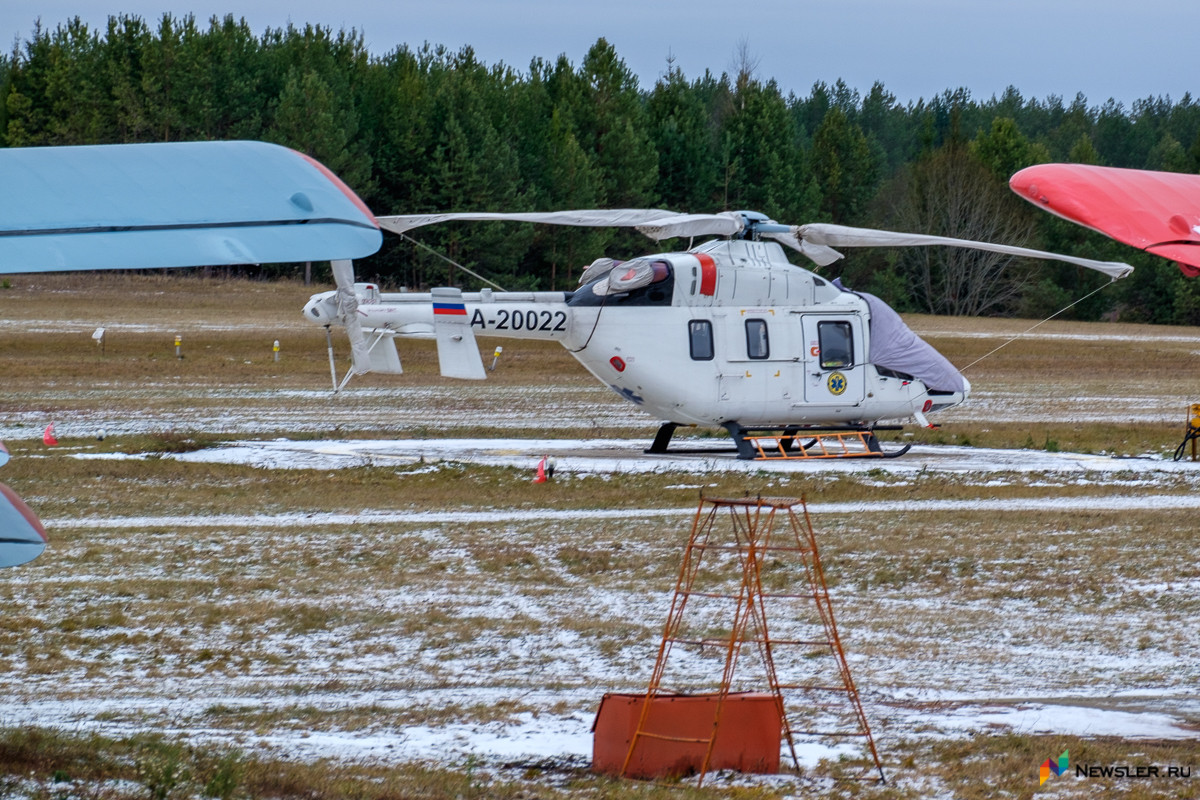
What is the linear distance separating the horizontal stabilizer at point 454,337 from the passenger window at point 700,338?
2.93m

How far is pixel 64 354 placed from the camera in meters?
36.7

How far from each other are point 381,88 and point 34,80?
15773 millimetres

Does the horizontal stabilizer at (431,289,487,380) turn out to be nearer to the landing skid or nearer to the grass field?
→ the grass field

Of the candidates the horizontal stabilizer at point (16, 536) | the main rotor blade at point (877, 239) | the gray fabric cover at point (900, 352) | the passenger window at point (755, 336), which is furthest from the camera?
the gray fabric cover at point (900, 352)

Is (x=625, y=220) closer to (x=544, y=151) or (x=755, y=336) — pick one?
(x=755, y=336)

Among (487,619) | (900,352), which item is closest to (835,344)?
(900,352)

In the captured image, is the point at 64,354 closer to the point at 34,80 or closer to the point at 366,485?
the point at 366,485

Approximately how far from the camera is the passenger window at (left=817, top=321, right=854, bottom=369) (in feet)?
63.5

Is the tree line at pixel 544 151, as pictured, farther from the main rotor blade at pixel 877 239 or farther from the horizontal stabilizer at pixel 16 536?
the horizontal stabilizer at pixel 16 536

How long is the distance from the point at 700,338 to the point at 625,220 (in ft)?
8.17

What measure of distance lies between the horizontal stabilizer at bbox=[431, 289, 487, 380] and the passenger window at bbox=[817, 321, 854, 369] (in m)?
4.89

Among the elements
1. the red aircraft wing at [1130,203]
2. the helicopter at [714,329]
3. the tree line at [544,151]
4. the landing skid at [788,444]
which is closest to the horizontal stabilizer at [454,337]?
the helicopter at [714,329]

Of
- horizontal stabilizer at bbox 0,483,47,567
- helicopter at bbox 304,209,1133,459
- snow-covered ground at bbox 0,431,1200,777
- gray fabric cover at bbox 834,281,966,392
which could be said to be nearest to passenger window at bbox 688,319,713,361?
helicopter at bbox 304,209,1133,459

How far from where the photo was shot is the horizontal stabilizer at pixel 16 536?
6309 millimetres
